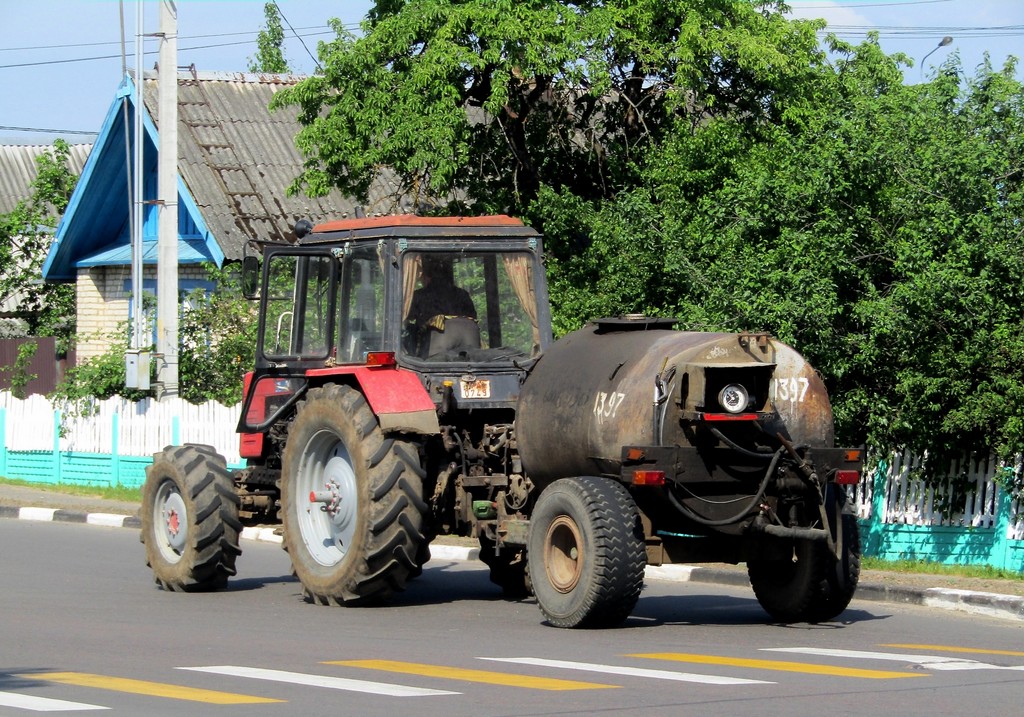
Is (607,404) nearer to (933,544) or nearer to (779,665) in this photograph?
(779,665)

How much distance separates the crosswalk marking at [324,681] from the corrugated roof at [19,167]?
138 ft

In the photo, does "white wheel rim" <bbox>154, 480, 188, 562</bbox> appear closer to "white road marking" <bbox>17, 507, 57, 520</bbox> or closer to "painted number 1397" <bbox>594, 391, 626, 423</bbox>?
"painted number 1397" <bbox>594, 391, 626, 423</bbox>

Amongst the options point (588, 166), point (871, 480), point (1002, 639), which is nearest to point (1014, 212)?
point (871, 480)

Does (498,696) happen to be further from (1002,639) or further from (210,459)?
(210,459)

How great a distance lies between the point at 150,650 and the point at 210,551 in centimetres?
322

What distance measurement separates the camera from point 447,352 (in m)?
12.4

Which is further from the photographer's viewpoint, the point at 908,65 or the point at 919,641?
the point at 908,65

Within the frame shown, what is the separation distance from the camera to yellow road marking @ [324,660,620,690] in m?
8.27

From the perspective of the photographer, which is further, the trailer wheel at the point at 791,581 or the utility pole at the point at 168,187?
the utility pole at the point at 168,187

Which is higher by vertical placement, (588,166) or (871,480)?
(588,166)

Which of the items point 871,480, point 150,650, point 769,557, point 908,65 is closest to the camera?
point 150,650

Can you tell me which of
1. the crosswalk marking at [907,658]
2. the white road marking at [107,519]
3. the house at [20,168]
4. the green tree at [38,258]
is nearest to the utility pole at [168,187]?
the white road marking at [107,519]

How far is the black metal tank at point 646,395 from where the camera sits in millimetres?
10508

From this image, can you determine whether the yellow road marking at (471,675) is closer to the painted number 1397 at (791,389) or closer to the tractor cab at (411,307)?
the tractor cab at (411,307)
